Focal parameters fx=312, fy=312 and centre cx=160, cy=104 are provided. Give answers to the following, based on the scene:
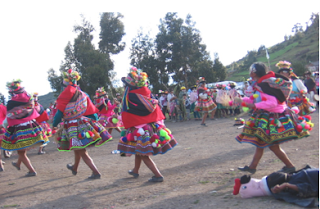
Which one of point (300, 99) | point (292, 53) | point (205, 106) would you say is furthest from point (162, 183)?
point (292, 53)

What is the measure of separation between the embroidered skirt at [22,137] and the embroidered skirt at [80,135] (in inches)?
40.5

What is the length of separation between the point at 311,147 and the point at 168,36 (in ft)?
69.2

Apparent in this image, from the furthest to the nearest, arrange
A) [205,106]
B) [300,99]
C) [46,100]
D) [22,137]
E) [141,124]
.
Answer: [46,100], [205,106], [300,99], [22,137], [141,124]

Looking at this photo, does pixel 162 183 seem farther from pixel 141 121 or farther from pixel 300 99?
pixel 300 99

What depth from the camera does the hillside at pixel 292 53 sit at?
44406mm

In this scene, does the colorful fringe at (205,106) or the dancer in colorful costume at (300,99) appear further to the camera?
the colorful fringe at (205,106)

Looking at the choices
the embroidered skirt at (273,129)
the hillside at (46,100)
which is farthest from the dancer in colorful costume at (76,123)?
the hillside at (46,100)

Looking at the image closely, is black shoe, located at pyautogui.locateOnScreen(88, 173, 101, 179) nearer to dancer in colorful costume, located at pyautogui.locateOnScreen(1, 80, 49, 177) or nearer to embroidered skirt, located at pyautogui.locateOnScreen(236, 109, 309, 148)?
dancer in colorful costume, located at pyautogui.locateOnScreen(1, 80, 49, 177)

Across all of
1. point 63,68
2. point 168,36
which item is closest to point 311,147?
point 168,36

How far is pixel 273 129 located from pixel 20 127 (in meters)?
5.24

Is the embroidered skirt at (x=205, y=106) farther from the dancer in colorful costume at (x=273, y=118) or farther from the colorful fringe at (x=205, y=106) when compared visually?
the dancer in colorful costume at (x=273, y=118)

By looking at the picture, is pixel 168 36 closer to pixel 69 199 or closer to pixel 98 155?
pixel 98 155

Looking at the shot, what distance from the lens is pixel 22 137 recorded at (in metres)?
6.77

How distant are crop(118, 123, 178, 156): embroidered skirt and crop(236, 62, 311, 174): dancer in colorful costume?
1388mm
